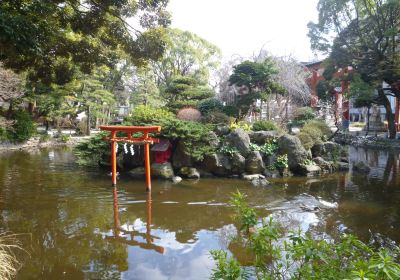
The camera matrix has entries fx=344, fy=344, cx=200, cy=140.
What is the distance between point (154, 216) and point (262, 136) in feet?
25.5

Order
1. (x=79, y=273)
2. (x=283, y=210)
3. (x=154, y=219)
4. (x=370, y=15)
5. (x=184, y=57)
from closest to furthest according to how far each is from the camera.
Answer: (x=79, y=273) < (x=154, y=219) < (x=283, y=210) < (x=370, y=15) < (x=184, y=57)

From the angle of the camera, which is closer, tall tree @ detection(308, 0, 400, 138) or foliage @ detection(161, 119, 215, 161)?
foliage @ detection(161, 119, 215, 161)

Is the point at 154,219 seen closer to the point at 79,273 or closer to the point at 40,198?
the point at 79,273

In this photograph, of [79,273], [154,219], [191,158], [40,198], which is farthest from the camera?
[191,158]

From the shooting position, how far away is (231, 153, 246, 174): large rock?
1369 centimetres

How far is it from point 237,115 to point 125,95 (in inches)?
1001

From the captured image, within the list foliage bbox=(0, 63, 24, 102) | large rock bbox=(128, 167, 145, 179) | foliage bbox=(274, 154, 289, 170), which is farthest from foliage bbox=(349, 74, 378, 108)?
foliage bbox=(0, 63, 24, 102)

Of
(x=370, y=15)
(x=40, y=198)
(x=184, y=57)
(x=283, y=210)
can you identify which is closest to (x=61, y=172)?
(x=40, y=198)

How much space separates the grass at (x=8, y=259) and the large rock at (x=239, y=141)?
9019 millimetres

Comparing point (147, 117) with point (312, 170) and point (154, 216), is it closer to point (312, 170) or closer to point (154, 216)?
point (154, 216)

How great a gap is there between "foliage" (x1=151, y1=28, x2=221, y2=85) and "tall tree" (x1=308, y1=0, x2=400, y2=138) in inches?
544

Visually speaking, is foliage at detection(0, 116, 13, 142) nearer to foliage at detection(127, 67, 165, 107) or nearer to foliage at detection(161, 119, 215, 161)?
foliage at detection(161, 119, 215, 161)

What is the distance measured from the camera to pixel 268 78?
56.1ft

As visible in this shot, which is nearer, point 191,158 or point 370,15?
point 191,158
